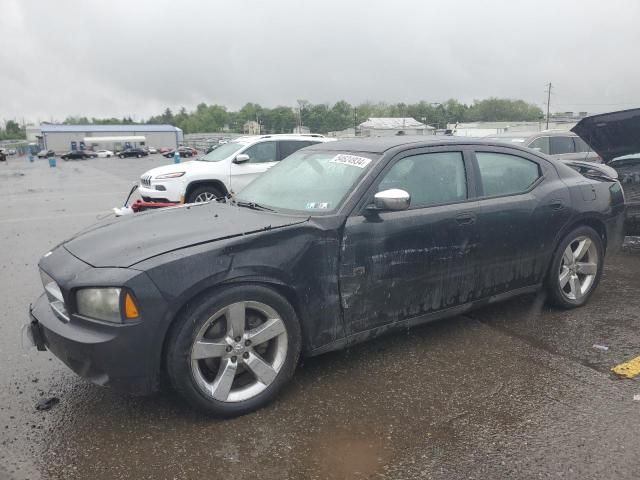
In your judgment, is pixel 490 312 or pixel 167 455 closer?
pixel 167 455

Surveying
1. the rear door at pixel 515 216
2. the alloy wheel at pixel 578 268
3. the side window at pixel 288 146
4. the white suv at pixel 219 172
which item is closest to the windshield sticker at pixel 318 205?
the rear door at pixel 515 216

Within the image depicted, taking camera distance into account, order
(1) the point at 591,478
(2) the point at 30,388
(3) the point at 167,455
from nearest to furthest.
Answer: (1) the point at 591,478 → (3) the point at 167,455 → (2) the point at 30,388

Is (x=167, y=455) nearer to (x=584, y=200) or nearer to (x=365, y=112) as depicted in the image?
(x=584, y=200)

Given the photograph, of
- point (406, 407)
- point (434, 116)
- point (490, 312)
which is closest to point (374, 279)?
point (406, 407)

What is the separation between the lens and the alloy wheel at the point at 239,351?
2816mm

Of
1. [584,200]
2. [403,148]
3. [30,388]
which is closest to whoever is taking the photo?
[30,388]

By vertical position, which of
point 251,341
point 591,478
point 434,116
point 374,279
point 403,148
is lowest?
point 591,478

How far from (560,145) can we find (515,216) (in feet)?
28.3

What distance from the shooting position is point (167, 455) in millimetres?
2600

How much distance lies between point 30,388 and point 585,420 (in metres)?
3.41

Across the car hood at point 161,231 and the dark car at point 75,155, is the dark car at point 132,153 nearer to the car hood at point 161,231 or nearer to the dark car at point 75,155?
the dark car at point 75,155


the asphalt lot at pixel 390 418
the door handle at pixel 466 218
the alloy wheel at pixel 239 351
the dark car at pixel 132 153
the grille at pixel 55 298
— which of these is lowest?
the asphalt lot at pixel 390 418

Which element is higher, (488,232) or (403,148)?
(403,148)

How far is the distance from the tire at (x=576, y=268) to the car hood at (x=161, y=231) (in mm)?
2437
